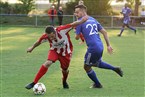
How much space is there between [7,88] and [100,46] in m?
2.10

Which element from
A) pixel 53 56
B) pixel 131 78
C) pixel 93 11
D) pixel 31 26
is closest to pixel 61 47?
pixel 53 56

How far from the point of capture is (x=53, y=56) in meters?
8.12

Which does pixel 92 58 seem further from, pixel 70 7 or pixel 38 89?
pixel 70 7

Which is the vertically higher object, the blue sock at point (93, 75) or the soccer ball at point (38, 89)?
the blue sock at point (93, 75)

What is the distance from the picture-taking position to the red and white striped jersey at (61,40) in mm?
A: 8078

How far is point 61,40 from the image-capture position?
8.09m

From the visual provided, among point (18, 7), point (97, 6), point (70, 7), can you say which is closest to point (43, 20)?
point (18, 7)

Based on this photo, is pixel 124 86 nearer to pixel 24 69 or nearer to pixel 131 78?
pixel 131 78

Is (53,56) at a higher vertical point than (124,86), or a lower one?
higher

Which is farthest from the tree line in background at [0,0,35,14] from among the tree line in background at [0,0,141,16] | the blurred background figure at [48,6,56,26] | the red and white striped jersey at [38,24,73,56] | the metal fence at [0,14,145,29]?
the red and white striped jersey at [38,24,73,56]

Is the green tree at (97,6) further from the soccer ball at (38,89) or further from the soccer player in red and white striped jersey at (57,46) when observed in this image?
the soccer ball at (38,89)

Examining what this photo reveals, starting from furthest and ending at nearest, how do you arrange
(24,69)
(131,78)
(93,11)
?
(93,11)
(24,69)
(131,78)

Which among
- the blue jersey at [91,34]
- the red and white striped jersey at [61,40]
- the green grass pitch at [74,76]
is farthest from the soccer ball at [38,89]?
the blue jersey at [91,34]

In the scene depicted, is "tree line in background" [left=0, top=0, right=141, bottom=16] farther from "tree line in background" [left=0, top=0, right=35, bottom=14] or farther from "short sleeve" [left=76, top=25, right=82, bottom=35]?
"short sleeve" [left=76, top=25, right=82, bottom=35]
